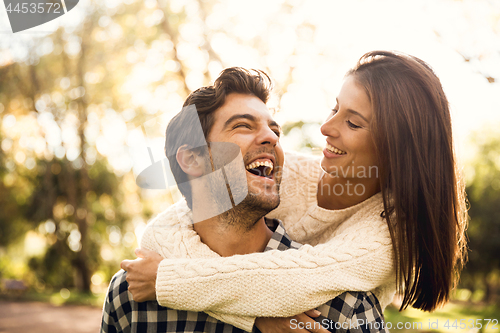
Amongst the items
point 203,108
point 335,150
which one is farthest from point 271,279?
point 203,108

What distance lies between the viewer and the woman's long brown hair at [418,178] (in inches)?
Answer: 78.7

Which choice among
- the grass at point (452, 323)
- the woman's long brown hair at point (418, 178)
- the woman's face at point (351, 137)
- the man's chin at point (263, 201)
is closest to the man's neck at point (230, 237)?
the man's chin at point (263, 201)

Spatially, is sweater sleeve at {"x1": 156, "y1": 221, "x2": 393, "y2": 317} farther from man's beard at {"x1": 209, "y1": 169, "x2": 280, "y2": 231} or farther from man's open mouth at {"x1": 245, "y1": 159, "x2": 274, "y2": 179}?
man's open mouth at {"x1": 245, "y1": 159, "x2": 274, "y2": 179}

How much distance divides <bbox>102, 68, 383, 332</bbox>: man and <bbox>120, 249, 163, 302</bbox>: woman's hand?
0.10 feet

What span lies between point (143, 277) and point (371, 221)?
3.97ft

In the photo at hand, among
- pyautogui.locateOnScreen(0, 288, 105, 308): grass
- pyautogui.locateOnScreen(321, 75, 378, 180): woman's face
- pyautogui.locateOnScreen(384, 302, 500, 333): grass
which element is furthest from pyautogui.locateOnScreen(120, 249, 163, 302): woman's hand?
pyautogui.locateOnScreen(0, 288, 105, 308): grass

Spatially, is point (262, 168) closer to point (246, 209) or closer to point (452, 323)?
point (246, 209)

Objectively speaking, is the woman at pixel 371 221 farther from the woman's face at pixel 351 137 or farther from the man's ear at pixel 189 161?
the man's ear at pixel 189 161

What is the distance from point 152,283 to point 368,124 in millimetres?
1422

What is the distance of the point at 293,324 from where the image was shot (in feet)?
5.98

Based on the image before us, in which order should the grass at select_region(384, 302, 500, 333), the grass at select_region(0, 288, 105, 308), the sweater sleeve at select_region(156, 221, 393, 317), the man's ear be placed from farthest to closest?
the grass at select_region(0, 288, 105, 308) < the grass at select_region(384, 302, 500, 333) < the man's ear < the sweater sleeve at select_region(156, 221, 393, 317)

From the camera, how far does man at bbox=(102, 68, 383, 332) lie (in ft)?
6.54

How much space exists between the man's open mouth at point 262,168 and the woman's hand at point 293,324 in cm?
78

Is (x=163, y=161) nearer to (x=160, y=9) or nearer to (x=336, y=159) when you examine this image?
(x=336, y=159)
